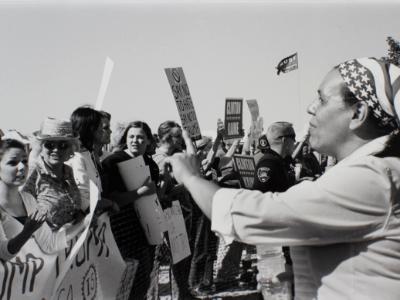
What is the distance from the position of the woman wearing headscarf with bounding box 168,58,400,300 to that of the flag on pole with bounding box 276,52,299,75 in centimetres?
897

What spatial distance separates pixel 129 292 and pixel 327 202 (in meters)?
3.47

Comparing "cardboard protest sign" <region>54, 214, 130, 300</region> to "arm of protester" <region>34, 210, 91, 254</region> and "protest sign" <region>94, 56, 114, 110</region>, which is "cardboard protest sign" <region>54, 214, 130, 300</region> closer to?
"arm of protester" <region>34, 210, 91, 254</region>

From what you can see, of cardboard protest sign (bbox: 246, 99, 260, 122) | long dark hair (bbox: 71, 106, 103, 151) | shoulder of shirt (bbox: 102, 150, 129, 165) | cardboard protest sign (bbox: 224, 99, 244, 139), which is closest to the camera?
long dark hair (bbox: 71, 106, 103, 151)

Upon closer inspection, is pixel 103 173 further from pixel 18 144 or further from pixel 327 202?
pixel 327 202

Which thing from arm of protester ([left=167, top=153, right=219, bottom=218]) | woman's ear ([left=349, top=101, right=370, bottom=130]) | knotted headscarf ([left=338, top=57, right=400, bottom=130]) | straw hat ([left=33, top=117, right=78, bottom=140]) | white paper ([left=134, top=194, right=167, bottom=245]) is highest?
knotted headscarf ([left=338, top=57, right=400, bottom=130])

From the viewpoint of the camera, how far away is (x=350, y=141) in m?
1.77

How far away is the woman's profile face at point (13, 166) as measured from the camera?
3.19 meters

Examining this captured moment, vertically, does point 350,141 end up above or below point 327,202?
above

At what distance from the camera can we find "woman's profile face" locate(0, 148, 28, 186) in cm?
319

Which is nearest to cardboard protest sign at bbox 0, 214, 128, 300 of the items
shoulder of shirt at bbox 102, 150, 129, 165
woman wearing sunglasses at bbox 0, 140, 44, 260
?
woman wearing sunglasses at bbox 0, 140, 44, 260

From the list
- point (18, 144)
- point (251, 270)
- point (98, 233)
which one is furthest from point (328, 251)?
point (251, 270)

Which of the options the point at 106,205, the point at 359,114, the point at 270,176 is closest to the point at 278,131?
the point at 270,176

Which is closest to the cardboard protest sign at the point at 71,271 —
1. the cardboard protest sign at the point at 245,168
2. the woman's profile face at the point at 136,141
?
the woman's profile face at the point at 136,141

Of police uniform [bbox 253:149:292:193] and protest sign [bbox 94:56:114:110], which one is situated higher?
protest sign [bbox 94:56:114:110]
